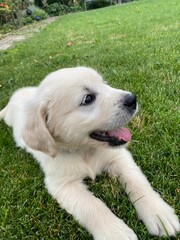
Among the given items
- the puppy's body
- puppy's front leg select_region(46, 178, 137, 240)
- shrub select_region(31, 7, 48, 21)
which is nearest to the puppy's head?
the puppy's body

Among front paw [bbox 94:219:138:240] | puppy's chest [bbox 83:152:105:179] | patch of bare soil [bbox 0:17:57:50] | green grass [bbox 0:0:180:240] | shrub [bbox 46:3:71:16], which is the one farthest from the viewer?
shrub [bbox 46:3:71:16]

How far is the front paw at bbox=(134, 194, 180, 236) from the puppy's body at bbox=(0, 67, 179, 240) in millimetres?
61

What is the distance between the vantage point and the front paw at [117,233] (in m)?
1.87

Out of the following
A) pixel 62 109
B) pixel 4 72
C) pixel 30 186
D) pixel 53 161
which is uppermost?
pixel 62 109

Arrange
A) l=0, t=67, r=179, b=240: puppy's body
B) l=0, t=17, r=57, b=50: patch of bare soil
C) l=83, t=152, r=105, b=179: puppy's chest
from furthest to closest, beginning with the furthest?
l=0, t=17, r=57, b=50: patch of bare soil, l=83, t=152, r=105, b=179: puppy's chest, l=0, t=67, r=179, b=240: puppy's body

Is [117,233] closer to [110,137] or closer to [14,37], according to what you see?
[110,137]

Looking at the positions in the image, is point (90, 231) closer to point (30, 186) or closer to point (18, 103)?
point (30, 186)

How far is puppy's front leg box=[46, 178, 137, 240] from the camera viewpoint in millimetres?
1912

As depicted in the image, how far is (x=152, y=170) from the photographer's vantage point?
2439 mm

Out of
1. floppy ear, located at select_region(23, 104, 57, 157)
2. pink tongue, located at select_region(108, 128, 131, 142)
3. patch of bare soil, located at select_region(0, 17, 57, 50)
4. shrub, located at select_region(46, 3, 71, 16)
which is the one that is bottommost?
shrub, located at select_region(46, 3, 71, 16)

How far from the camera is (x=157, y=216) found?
1966 millimetres

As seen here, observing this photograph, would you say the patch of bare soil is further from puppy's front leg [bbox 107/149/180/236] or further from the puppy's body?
puppy's front leg [bbox 107/149/180/236]

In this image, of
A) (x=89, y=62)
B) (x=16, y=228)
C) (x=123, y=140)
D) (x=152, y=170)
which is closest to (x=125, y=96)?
(x=123, y=140)

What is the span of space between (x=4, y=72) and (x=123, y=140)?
4.97m
